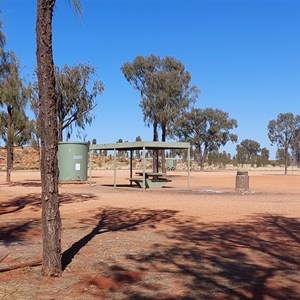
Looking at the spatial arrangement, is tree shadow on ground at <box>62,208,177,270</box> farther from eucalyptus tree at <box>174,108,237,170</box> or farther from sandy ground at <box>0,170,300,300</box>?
eucalyptus tree at <box>174,108,237,170</box>

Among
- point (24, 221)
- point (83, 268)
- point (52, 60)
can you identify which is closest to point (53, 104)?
point (52, 60)

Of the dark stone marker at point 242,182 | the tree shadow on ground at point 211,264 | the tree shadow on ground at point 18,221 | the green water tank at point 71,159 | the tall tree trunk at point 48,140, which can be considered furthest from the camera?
the green water tank at point 71,159

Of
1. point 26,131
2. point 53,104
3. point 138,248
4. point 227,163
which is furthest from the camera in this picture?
point 227,163

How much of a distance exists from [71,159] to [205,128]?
5226cm

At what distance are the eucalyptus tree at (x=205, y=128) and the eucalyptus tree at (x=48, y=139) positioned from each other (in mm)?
69432

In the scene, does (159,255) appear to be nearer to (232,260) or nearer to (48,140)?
(232,260)

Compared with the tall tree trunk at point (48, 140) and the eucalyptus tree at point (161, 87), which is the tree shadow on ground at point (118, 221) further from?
the eucalyptus tree at point (161, 87)

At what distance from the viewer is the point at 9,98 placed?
26547 mm

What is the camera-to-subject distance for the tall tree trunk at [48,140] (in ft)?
19.5

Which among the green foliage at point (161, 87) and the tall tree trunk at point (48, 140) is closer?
the tall tree trunk at point (48, 140)

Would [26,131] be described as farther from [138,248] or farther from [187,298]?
[187,298]

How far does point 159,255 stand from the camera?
24.5ft

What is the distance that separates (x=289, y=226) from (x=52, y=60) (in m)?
7.07

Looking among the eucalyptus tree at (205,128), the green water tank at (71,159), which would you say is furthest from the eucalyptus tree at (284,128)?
the green water tank at (71,159)
